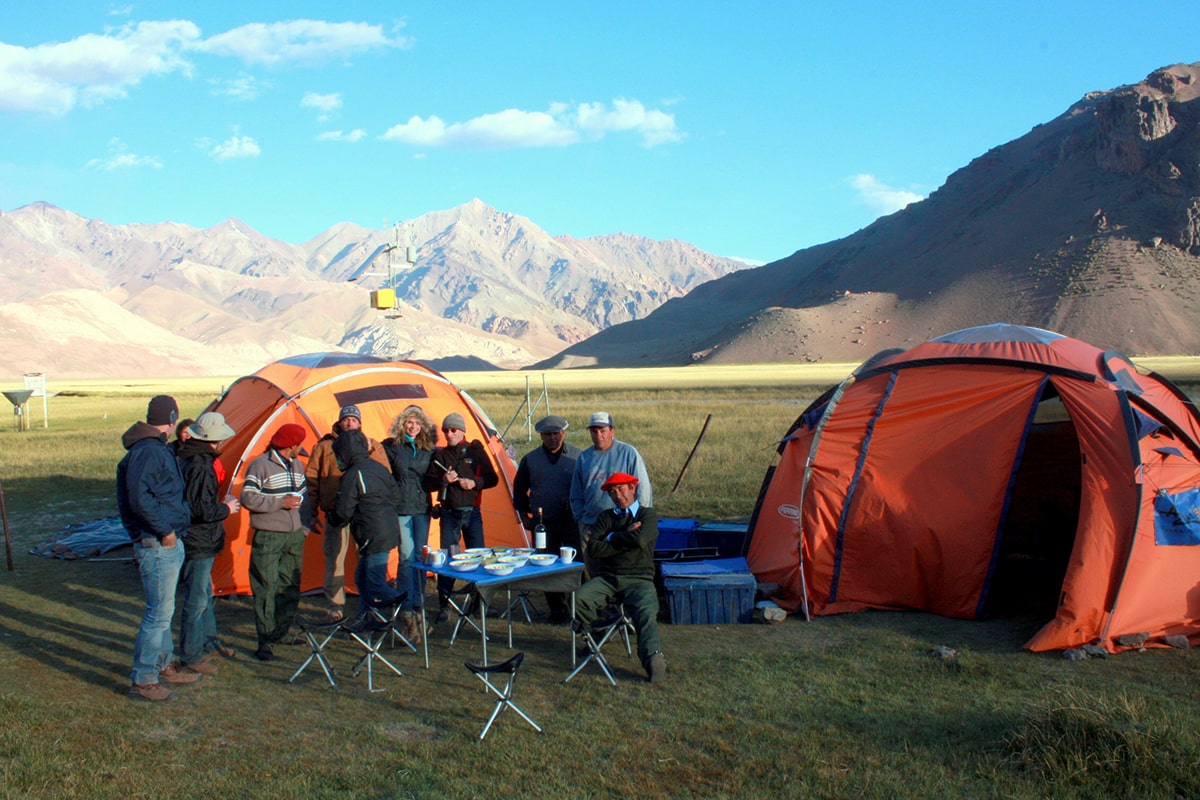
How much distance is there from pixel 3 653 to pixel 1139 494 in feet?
30.1

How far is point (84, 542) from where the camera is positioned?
11.7 metres

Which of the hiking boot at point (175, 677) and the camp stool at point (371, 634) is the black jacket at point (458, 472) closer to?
the camp stool at point (371, 634)

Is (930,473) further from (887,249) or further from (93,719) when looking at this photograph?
(887,249)

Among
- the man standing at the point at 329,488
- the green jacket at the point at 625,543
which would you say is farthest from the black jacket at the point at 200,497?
the green jacket at the point at 625,543

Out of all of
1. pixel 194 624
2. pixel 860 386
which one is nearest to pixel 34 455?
pixel 194 624

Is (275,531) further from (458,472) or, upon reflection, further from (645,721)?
(645,721)

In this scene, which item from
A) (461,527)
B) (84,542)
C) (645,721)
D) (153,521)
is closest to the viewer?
(645,721)

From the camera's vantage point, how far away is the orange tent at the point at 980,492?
7.46 meters

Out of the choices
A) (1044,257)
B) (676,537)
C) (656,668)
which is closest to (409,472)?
(656,668)

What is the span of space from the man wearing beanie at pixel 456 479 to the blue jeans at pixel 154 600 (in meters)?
2.37

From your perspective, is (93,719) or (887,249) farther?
(887,249)

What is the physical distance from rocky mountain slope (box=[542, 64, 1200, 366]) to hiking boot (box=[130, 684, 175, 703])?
9624cm

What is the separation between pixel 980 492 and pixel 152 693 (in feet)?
22.2

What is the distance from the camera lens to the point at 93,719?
6086mm
